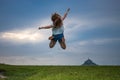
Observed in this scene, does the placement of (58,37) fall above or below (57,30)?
below

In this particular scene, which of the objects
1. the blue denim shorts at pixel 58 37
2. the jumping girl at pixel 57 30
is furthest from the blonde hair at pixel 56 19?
the blue denim shorts at pixel 58 37

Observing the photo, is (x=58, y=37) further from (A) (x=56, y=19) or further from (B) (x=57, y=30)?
(A) (x=56, y=19)

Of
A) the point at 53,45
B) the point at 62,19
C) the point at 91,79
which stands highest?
the point at 62,19

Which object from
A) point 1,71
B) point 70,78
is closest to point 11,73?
point 1,71

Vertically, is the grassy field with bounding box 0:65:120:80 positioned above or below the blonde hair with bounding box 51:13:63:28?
below

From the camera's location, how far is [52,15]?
1903cm

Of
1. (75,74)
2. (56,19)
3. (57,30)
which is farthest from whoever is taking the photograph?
(75,74)

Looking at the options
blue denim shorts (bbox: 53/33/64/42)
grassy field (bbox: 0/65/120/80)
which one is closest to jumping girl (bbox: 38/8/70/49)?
blue denim shorts (bbox: 53/33/64/42)

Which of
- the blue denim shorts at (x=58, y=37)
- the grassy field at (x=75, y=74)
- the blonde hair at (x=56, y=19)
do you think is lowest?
the grassy field at (x=75, y=74)

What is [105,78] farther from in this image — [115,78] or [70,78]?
[70,78]

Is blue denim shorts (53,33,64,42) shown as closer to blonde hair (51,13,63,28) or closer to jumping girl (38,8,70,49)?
jumping girl (38,8,70,49)

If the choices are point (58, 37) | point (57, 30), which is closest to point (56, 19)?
point (57, 30)

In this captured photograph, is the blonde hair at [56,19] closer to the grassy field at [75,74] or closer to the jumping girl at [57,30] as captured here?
the jumping girl at [57,30]

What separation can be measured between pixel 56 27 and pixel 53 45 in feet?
3.95
